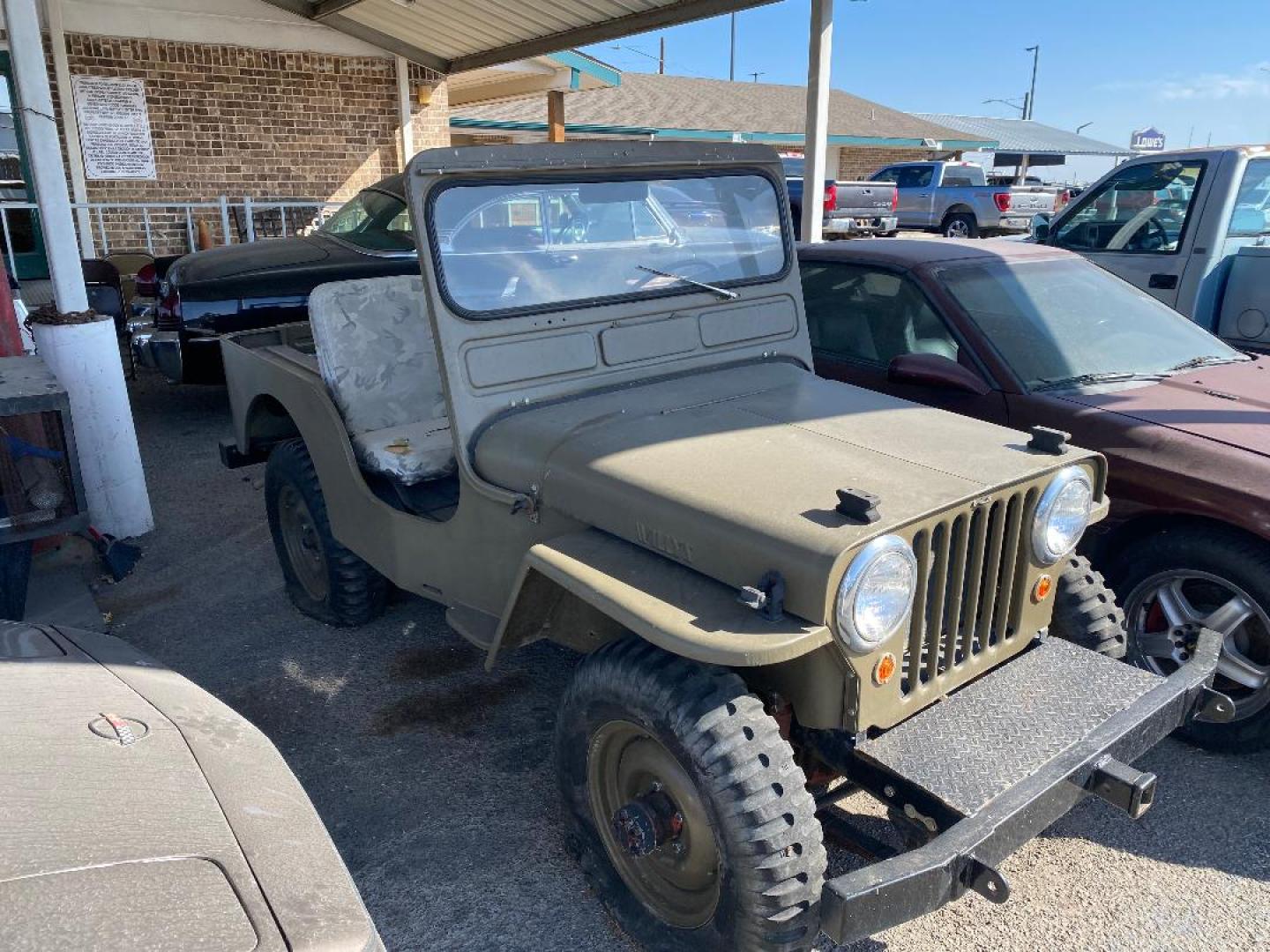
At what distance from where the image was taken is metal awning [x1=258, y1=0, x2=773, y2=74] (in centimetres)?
785

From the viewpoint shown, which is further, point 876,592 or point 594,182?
point 594,182

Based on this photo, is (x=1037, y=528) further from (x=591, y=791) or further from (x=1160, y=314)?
(x=1160, y=314)

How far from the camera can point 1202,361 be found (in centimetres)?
396

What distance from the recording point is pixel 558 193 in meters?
3.06

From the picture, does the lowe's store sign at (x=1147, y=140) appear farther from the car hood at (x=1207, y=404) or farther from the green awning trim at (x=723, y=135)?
the car hood at (x=1207, y=404)

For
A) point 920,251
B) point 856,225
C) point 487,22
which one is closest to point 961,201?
point 856,225

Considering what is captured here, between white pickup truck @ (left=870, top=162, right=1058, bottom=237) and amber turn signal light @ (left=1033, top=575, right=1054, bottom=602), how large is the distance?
18.9m

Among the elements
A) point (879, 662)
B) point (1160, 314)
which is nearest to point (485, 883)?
point (879, 662)

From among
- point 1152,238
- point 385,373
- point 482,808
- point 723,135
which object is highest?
point 723,135

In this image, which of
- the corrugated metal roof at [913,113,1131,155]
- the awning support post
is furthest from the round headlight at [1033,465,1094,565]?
the corrugated metal roof at [913,113,1131,155]

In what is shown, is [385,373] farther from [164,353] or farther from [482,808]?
[164,353]

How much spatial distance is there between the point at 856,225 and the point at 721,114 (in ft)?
30.1

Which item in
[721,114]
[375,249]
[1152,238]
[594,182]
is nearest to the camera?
[594,182]

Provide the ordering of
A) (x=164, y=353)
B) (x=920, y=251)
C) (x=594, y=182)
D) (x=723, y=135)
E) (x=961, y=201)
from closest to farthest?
(x=594, y=182), (x=920, y=251), (x=164, y=353), (x=961, y=201), (x=723, y=135)
